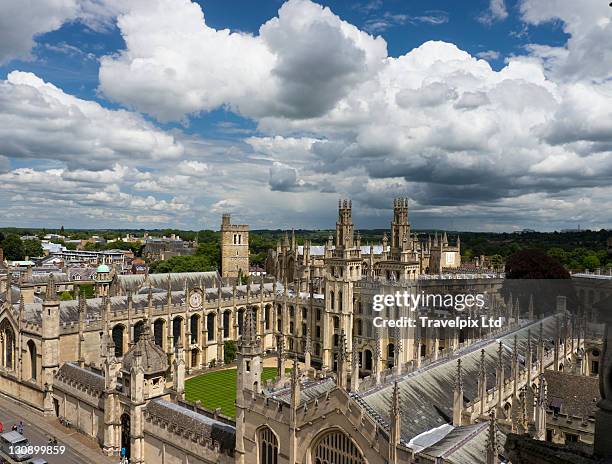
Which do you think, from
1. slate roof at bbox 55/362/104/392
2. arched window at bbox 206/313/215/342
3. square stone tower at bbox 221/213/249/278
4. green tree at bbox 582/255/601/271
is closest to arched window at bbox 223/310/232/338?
arched window at bbox 206/313/215/342

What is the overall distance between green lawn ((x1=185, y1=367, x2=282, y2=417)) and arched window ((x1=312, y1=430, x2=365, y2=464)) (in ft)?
54.1

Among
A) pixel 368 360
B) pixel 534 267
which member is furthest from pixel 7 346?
pixel 534 267

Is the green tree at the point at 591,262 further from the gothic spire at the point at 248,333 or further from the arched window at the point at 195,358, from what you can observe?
the gothic spire at the point at 248,333

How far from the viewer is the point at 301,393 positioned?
2120 centimetres

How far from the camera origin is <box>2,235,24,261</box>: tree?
438 ft

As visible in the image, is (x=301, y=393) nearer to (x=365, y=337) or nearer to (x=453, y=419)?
(x=453, y=419)

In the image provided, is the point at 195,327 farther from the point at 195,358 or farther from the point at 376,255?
the point at 376,255

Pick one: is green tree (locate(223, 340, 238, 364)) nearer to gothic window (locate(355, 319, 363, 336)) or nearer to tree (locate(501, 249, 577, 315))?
gothic window (locate(355, 319, 363, 336))

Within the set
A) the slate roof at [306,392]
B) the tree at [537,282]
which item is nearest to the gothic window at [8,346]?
the slate roof at [306,392]

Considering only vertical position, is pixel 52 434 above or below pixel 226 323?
below

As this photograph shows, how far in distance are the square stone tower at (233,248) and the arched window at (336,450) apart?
219 ft

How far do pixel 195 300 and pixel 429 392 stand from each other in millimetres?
32633

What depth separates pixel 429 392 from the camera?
22.5 metres

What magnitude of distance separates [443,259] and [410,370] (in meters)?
62.0
